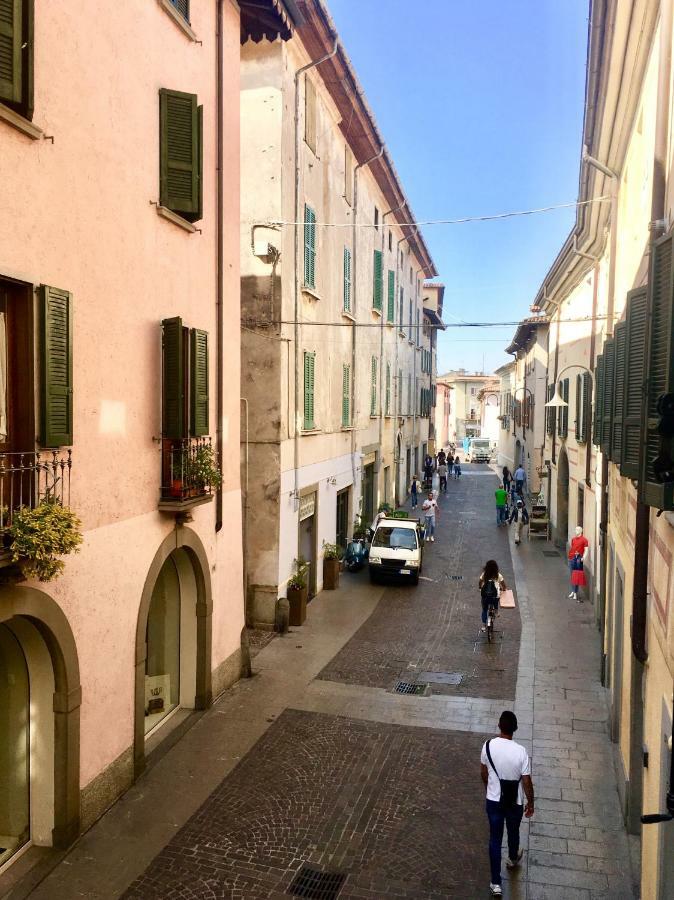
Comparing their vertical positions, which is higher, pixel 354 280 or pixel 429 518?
pixel 354 280

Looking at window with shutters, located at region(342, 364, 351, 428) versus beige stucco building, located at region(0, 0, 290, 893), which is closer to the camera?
beige stucco building, located at region(0, 0, 290, 893)

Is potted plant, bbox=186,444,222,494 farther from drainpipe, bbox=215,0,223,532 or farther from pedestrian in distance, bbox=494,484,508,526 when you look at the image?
pedestrian in distance, bbox=494,484,508,526

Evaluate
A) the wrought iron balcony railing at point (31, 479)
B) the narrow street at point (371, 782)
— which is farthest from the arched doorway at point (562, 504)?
the wrought iron balcony railing at point (31, 479)

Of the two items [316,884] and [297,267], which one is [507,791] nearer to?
[316,884]

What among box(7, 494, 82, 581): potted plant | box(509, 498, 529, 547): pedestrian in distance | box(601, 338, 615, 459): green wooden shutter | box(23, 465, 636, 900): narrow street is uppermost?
Answer: box(601, 338, 615, 459): green wooden shutter

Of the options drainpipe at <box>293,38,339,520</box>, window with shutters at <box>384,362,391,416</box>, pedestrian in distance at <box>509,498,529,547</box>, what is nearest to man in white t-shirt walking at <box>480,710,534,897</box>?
drainpipe at <box>293,38,339,520</box>

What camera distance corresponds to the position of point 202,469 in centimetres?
1003

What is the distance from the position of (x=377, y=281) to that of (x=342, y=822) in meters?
20.2

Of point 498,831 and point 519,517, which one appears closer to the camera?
point 498,831

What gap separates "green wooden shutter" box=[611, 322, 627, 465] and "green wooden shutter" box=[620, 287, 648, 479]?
0.31 metres

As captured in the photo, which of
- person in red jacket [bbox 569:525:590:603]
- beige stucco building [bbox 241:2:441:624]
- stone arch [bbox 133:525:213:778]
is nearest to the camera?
stone arch [bbox 133:525:213:778]

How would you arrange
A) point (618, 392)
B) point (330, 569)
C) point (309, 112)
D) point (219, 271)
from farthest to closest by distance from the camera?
point (330, 569)
point (309, 112)
point (219, 271)
point (618, 392)

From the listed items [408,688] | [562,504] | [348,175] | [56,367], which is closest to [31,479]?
[56,367]

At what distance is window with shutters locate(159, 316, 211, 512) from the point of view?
30.7 ft
